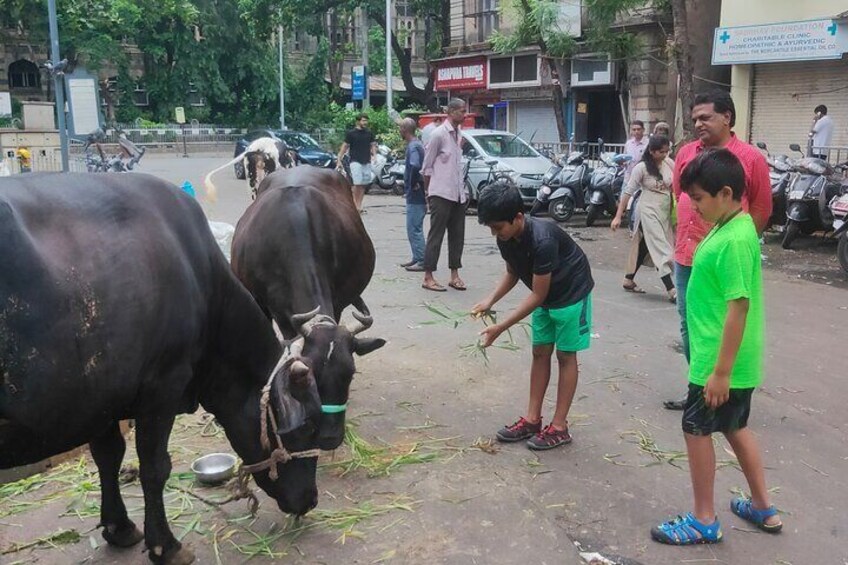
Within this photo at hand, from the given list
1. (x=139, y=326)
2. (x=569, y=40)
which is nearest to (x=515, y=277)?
(x=139, y=326)

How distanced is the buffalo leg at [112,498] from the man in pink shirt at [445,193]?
17.9 ft

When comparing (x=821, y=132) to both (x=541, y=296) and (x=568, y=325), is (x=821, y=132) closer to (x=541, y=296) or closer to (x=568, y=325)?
(x=568, y=325)

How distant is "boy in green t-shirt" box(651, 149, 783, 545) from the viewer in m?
3.32

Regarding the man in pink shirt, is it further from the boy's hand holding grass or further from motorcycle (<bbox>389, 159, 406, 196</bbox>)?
motorcycle (<bbox>389, 159, 406, 196</bbox>)

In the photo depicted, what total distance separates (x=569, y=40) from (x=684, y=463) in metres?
17.8

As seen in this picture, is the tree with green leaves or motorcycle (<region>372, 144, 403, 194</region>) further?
the tree with green leaves

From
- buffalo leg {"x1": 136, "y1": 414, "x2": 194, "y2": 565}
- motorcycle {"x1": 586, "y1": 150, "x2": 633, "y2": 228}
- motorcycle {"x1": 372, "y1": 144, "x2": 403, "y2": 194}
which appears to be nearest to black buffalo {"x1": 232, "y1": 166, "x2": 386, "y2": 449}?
buffalo leg {"x1": 136, "y1": 414, "x2": 194, "y2": 565}

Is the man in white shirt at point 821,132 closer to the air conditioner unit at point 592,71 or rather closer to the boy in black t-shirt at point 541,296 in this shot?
the air conditioner unit at point 592,71

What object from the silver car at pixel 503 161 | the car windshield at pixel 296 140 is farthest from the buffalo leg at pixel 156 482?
the car windshield at pixel 296 140

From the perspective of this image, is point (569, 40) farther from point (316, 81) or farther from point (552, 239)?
point (316, 81)

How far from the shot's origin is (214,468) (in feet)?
14.0

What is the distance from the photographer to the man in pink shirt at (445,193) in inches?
341

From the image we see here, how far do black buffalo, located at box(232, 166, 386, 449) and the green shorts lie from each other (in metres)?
1.09

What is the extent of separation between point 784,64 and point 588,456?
14171 millimetres
